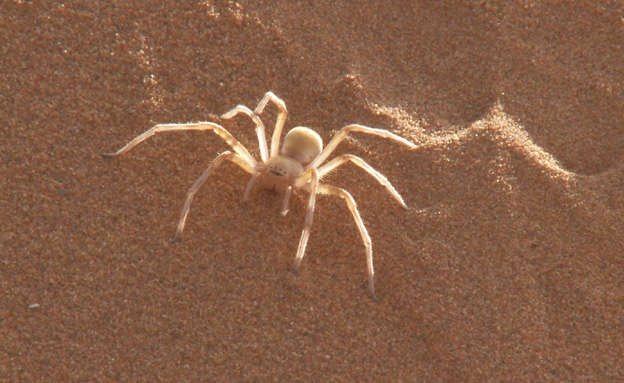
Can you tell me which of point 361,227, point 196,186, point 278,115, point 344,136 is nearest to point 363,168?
point 344,136

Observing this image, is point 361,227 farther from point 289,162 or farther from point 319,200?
point 289,162

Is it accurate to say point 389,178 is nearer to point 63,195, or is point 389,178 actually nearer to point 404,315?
point 404,315

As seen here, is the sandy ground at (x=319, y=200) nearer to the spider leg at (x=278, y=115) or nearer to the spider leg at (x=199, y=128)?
the spider leg at (x=199, y=128)

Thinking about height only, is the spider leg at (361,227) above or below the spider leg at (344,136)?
below

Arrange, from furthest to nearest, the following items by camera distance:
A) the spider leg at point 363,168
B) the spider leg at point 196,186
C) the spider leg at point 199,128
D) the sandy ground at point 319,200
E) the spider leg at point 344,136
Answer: the spider leg at point 344,136 → the spider leg at point 363,168 → the spider leg at point 199,128 → the spider leg at point 196,186 → the sandy ground at point 319,200

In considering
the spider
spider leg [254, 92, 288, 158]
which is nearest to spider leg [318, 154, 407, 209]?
the spider

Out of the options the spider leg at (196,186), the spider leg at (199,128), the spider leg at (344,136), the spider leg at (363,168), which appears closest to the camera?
the spider leg at (196,186)

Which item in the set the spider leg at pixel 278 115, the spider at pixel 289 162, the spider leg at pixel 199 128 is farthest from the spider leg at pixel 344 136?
the spider leg at pixel 199 128
